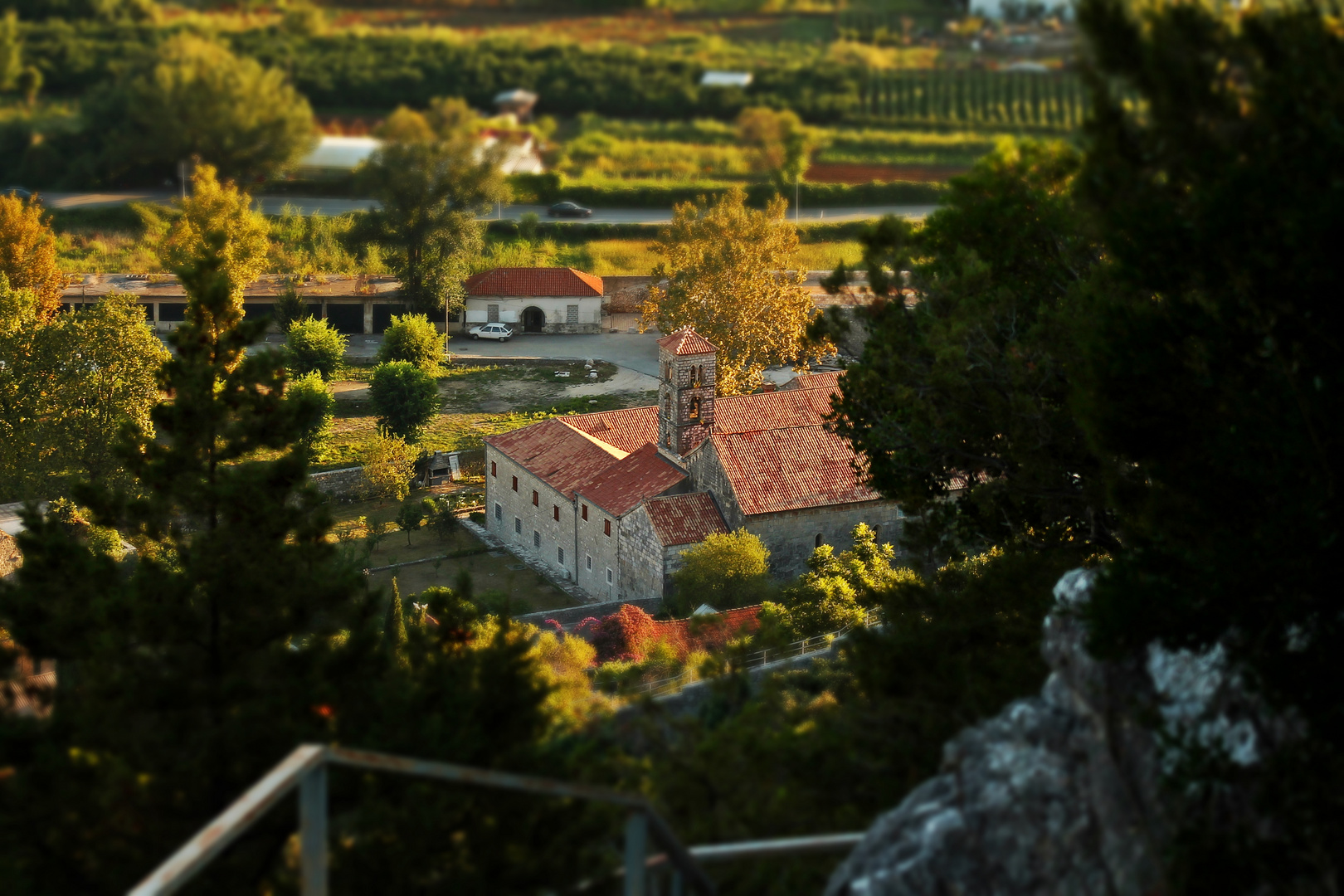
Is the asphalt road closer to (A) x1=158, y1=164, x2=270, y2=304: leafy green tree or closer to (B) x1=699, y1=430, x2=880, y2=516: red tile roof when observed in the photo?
(A) x1=158, y1=164, x2=270, y2=304: leafy green tree

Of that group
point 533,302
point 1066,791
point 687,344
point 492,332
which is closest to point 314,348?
point 492,332

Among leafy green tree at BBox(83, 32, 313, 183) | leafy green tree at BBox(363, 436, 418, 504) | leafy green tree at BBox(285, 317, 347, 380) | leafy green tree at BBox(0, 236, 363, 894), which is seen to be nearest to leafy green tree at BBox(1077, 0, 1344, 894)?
leafy green tree at BBox(0, 236, 363, 894)

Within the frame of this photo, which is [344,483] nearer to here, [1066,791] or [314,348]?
[314,348]

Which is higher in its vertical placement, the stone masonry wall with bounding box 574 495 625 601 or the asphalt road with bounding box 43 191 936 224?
the asphalt road with bounding box 43 191 936 224

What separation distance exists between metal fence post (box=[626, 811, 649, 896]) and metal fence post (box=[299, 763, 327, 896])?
186 cm

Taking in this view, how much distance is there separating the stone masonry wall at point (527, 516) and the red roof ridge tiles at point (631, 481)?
1046 mm

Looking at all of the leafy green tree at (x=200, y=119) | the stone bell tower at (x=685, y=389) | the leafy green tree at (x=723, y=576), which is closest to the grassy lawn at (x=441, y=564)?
the leafy green tree at (x=723, y=576)

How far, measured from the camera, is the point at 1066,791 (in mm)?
11094

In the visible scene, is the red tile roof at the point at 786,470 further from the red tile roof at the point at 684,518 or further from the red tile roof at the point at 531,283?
the red tile roof at the point at 531,283

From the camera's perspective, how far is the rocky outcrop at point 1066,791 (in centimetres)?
1070

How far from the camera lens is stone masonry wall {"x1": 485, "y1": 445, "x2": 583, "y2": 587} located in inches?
1545

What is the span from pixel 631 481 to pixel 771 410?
5222mm

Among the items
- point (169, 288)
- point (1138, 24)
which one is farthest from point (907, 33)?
point (1138, 24)

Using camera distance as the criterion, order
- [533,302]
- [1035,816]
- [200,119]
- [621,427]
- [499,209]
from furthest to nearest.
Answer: [499,209] → [200,119] → [533,302] → [621,427] → [1035,816]
